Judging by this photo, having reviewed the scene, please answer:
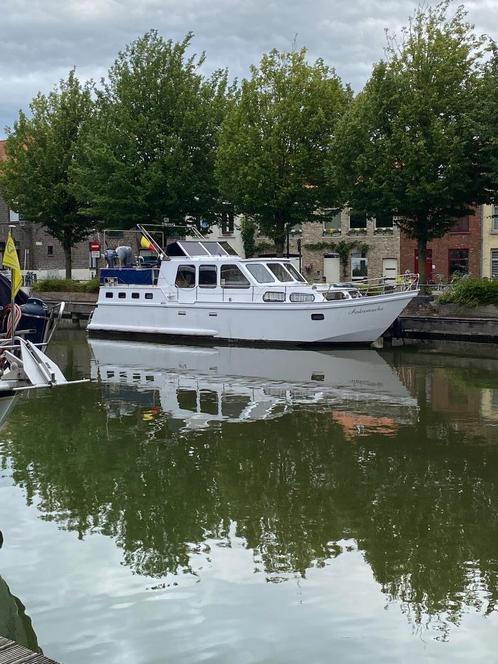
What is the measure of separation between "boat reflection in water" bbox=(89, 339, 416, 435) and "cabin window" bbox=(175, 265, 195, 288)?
251 centimetres

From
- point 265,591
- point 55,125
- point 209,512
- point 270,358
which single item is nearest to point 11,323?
point 209,512

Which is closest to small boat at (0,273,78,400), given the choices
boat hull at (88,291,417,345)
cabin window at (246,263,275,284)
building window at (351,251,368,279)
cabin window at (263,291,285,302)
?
boat hull at (88,291,417,345)

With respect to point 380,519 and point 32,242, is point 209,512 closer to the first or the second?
point 380,519

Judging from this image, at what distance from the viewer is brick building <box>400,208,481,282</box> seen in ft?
137

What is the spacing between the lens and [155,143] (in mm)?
34531

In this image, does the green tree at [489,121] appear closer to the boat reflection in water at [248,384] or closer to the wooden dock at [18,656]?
the boat reflection in water at [248,384]

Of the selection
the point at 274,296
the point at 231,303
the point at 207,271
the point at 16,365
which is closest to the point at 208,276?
the point at 207,271

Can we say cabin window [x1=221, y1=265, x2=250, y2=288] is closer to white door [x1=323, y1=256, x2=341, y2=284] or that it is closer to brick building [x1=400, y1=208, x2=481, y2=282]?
brick building [x1=400, y1=208, x2=481, y2=282]

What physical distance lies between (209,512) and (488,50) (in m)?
22.9

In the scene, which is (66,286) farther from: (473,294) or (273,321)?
(473,294)

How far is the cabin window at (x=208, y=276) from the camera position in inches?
1027

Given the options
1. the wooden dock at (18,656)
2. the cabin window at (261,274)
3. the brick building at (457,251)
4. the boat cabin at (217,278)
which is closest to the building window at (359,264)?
the brick building at (457,251)

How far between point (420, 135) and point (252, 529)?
2147 cm

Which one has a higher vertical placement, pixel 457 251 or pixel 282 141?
pixel 282 141
